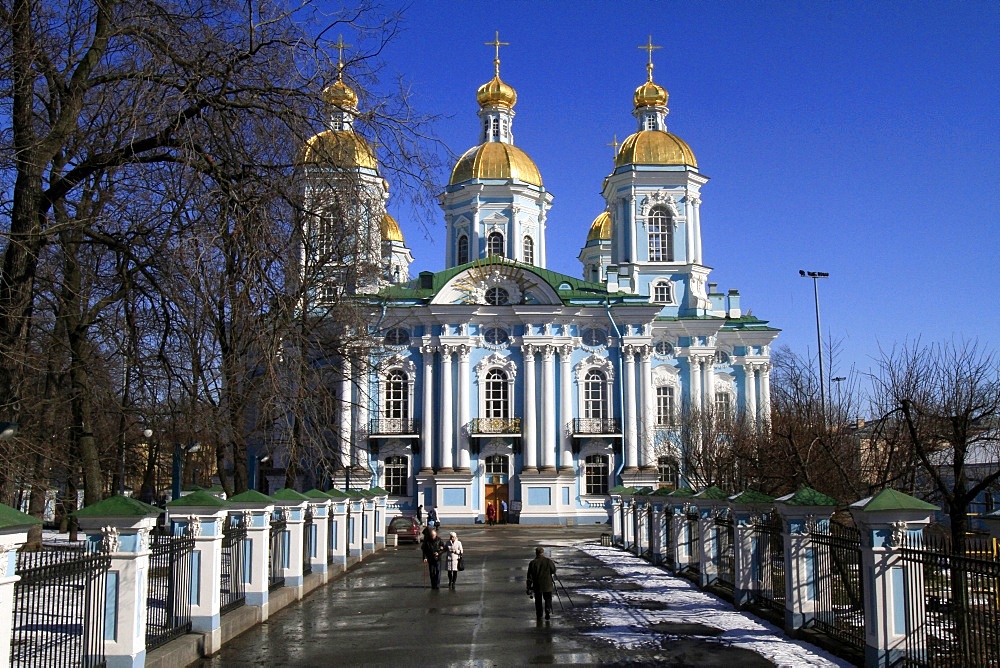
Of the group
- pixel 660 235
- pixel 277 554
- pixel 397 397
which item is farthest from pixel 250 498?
pixel 660 235

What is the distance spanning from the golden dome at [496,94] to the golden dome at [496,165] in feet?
8.54

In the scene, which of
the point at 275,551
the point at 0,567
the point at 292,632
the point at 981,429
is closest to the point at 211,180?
the point at 0,567

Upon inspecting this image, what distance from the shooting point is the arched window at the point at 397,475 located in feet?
159

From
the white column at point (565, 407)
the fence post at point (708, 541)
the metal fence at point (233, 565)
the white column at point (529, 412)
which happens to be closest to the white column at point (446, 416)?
the white column at point (529, 412)

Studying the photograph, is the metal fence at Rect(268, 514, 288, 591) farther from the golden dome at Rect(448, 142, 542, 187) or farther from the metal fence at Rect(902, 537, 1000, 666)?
the golden dome at Rect(448, 142, 542, 187)

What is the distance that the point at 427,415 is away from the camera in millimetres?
48375

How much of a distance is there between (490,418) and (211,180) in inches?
1567

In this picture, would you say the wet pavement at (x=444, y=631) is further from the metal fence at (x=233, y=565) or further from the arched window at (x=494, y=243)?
the arched window at (x=494, y=243)

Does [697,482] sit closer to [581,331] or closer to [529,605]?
[581,331]

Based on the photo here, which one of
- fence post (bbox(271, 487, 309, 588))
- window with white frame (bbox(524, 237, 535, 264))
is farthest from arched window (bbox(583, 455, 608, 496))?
fence post (bbox(271, 487, 309, 588))

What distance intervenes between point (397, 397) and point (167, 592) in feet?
124

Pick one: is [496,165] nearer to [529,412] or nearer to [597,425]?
[529,412]

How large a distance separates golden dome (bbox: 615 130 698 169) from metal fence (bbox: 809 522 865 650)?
4224 centimetres

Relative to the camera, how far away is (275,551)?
55.1ft
